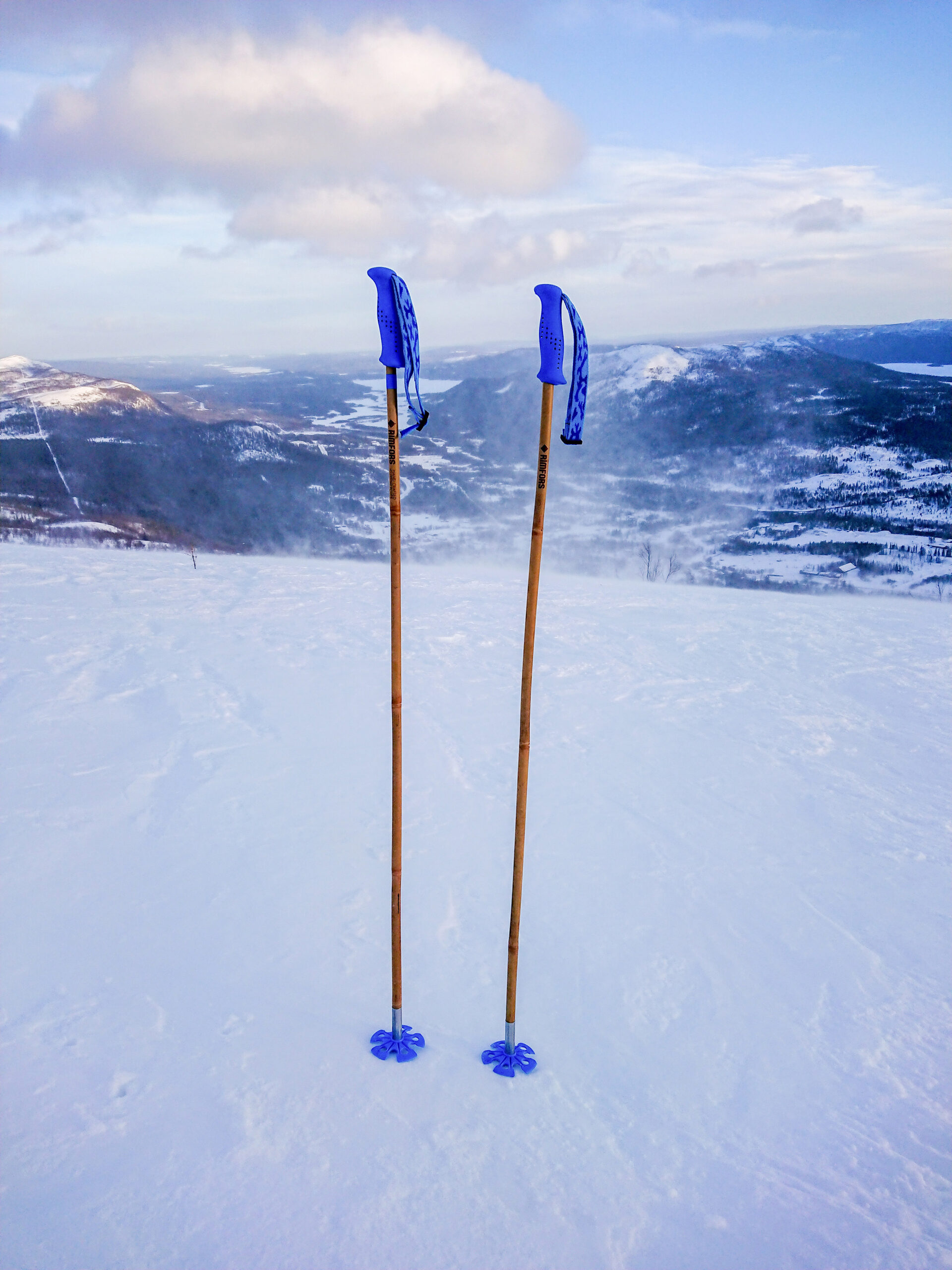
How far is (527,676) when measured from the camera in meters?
2.32

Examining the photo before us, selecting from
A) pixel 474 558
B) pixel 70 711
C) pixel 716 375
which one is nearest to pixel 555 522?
pixel 474 558

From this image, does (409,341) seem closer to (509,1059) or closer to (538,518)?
(538,518)

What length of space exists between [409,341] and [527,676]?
1.05 metres

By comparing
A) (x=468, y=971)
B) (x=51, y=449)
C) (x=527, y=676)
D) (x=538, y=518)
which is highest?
(x=538, y=518)

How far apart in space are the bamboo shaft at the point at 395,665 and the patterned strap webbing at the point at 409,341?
45 millimetres

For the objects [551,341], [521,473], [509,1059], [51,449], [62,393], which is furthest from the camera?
[521,473]

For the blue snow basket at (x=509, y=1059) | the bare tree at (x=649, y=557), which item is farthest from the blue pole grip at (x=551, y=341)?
the bare tree at (x=649, y=557)

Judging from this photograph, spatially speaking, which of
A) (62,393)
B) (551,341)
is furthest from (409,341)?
(62,393)

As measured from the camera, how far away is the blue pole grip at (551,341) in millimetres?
2051

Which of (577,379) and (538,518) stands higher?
(577,379)

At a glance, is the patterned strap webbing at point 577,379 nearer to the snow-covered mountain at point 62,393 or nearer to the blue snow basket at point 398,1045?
the blue snow basket at point 398,1045

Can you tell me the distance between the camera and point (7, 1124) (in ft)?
7.32

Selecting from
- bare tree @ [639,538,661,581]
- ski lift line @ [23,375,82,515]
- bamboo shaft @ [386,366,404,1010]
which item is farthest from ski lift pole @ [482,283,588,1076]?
ski lift line @ [23,375,82,515]

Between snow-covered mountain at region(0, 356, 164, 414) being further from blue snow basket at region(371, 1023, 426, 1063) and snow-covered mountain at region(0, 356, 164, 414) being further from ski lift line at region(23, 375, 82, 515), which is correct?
blue snow basket at region(371, 1023, 426, 1063)
